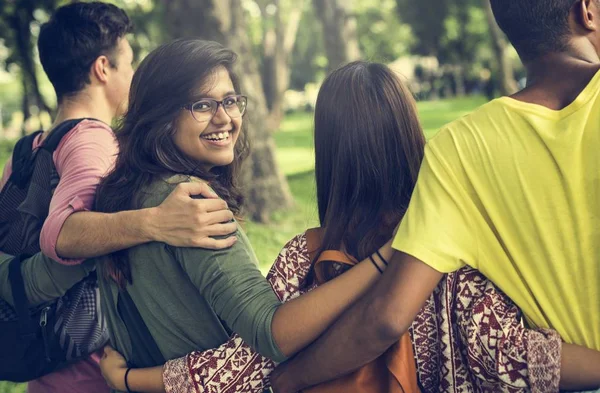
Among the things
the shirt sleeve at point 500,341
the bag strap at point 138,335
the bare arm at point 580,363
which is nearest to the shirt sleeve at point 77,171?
the bag strap at point 138,335

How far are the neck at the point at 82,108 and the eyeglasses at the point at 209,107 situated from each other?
108 cm

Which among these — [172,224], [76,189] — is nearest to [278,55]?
[76,189]

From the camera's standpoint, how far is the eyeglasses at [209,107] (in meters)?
2.58

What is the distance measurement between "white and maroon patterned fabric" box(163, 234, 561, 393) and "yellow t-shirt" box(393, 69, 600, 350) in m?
0.06

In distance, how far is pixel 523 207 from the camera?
2.05 m

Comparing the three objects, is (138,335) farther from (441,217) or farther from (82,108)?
(82,108)

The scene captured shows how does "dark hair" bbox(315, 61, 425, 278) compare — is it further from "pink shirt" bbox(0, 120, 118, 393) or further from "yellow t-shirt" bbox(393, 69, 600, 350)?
"pink shirt" bbox(0, 120, 118, 393)

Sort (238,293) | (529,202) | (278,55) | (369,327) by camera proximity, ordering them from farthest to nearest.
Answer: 1. (278,55)
2. (238,293)
3. (369,327)
4. (529,202)

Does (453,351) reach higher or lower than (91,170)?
lower

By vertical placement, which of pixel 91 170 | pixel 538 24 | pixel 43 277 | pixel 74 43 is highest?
pixel 74 43

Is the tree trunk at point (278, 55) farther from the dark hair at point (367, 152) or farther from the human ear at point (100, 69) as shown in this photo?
the dark hair at point (367, 152)

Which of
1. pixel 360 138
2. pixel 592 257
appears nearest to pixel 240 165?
pixel 360 138

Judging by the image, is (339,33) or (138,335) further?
(339,33)

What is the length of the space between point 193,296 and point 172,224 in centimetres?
24
